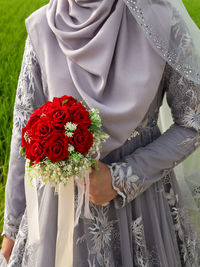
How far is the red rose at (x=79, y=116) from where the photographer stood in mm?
813

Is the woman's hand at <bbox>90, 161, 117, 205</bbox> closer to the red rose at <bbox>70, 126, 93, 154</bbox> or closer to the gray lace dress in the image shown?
the gray lace dress

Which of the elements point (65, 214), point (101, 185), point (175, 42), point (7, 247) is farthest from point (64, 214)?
point (175, 42)

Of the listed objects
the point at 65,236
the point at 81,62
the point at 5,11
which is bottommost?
the point at 65,236

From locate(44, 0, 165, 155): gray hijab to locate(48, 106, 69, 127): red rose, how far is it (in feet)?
0.45

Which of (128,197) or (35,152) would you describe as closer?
(35,152)

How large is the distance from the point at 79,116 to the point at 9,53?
279 cm

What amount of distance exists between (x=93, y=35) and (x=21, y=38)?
9.76 ft

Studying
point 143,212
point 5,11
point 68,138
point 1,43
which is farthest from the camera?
point 5,11

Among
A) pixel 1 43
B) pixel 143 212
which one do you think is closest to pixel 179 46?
pixel 143 212

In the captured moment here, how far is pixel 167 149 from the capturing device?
1.04 meters

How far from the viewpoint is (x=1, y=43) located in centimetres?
366

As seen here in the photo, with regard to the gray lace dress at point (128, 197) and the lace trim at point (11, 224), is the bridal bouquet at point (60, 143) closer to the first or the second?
the gray lace dress at point (128, 197)

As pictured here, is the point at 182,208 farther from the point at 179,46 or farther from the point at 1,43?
the point at 1,43

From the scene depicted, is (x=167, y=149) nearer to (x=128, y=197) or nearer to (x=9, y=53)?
(x=128, y=197)
